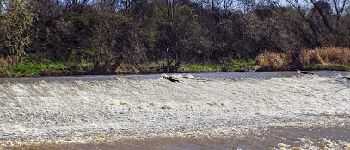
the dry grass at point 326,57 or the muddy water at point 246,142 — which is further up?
the dry grass at point 326,57

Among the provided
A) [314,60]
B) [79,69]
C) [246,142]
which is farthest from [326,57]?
[246,142]

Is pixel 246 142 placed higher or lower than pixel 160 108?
lower

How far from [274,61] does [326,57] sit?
454 cm

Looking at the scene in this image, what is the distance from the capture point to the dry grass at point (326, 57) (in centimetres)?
3556

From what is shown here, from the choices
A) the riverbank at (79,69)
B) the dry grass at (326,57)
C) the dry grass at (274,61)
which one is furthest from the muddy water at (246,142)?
the dry grass at (326,57)

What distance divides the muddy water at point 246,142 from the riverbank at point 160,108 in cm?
56

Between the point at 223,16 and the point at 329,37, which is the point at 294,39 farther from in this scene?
the point at 223,16

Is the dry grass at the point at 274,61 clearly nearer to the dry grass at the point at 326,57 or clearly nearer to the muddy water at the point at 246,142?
the dry grass at the point at 326,57

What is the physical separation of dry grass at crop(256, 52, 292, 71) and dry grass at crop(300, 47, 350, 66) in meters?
1.09

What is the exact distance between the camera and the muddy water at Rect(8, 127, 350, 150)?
36.6 ft

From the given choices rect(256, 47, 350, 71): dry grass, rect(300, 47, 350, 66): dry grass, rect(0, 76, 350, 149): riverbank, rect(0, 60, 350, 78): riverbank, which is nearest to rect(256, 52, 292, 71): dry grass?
rect(256, 47, 350, 71): dry grass

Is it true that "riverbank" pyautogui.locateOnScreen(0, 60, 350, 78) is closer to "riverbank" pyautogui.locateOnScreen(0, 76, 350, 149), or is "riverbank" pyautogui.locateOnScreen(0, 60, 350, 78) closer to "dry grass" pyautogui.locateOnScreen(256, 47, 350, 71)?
"dry grass" pyautogui.locateOnScreen(256, 47, 350, 71)

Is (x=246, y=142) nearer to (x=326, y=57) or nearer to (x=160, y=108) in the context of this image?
(x=160, y=108)

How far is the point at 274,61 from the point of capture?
34750 millimetres
